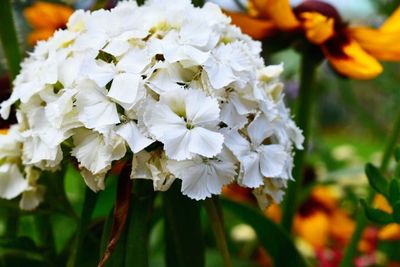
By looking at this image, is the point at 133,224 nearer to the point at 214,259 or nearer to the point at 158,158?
the point at 158,158

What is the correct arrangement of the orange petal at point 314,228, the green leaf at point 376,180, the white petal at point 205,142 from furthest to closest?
the orange petal at point 314,228, the green leaf at point 376,180, the white petal at point 205,142

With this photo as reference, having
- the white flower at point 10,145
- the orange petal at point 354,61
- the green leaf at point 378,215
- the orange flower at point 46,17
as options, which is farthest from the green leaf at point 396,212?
the orange flower at point 46,17

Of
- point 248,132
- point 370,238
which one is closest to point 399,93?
point 370,238

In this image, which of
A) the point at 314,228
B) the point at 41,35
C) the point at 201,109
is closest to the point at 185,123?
the point at 201,109

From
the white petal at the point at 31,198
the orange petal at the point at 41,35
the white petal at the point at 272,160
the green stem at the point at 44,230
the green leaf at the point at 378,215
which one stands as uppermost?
the white petal at the point at 272,160

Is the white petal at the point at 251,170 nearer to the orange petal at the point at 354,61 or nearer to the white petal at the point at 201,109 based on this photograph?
the white petal at the point at 201,109

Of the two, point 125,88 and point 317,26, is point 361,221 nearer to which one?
point 317,26
